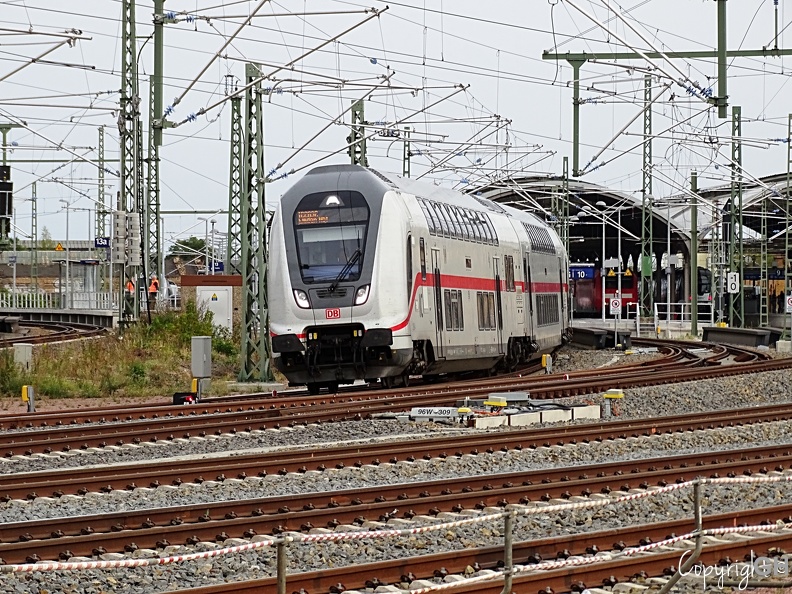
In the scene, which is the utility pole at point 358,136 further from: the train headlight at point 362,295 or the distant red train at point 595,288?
the distant red train at point 595,288

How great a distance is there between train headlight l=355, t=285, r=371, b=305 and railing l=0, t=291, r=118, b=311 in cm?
3309

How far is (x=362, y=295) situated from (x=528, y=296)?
10.8m

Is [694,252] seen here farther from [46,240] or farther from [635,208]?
[46,240]

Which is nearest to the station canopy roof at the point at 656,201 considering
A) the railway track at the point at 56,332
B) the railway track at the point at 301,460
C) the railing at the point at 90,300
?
the railing at the point at 90,300

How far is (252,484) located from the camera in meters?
13.1

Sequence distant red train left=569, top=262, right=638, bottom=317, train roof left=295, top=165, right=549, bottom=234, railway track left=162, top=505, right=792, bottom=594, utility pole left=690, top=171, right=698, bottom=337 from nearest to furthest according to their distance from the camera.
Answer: railway track left=162, top=505, right=792, bottom=594 → train roof left=295, top=165, right=549, bottom=234 → utility pole left=690, top=171, right=698, bottom=337 → distant red train left=569, top=262, right=638, bottom=317

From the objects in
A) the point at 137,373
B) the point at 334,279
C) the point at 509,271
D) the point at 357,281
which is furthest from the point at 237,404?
the point at 509,271

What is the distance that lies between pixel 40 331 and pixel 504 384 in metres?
33.0

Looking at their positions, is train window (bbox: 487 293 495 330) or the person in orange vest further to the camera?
the person in orange vest

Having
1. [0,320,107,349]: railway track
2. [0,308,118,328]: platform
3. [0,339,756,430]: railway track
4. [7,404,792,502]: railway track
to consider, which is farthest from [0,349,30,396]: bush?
[0,308,118,328]: platform

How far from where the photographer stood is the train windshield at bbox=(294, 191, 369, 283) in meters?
23.0

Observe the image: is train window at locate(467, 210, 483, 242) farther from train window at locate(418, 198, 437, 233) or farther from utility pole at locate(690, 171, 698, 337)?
utility pole at locate(690, 171, 698, 337)

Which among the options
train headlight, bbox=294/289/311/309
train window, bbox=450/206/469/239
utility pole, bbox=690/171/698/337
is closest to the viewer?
train headlight, bbox=294/289/311/309

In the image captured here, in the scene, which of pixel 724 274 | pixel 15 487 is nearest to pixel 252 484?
pixel 15 487
